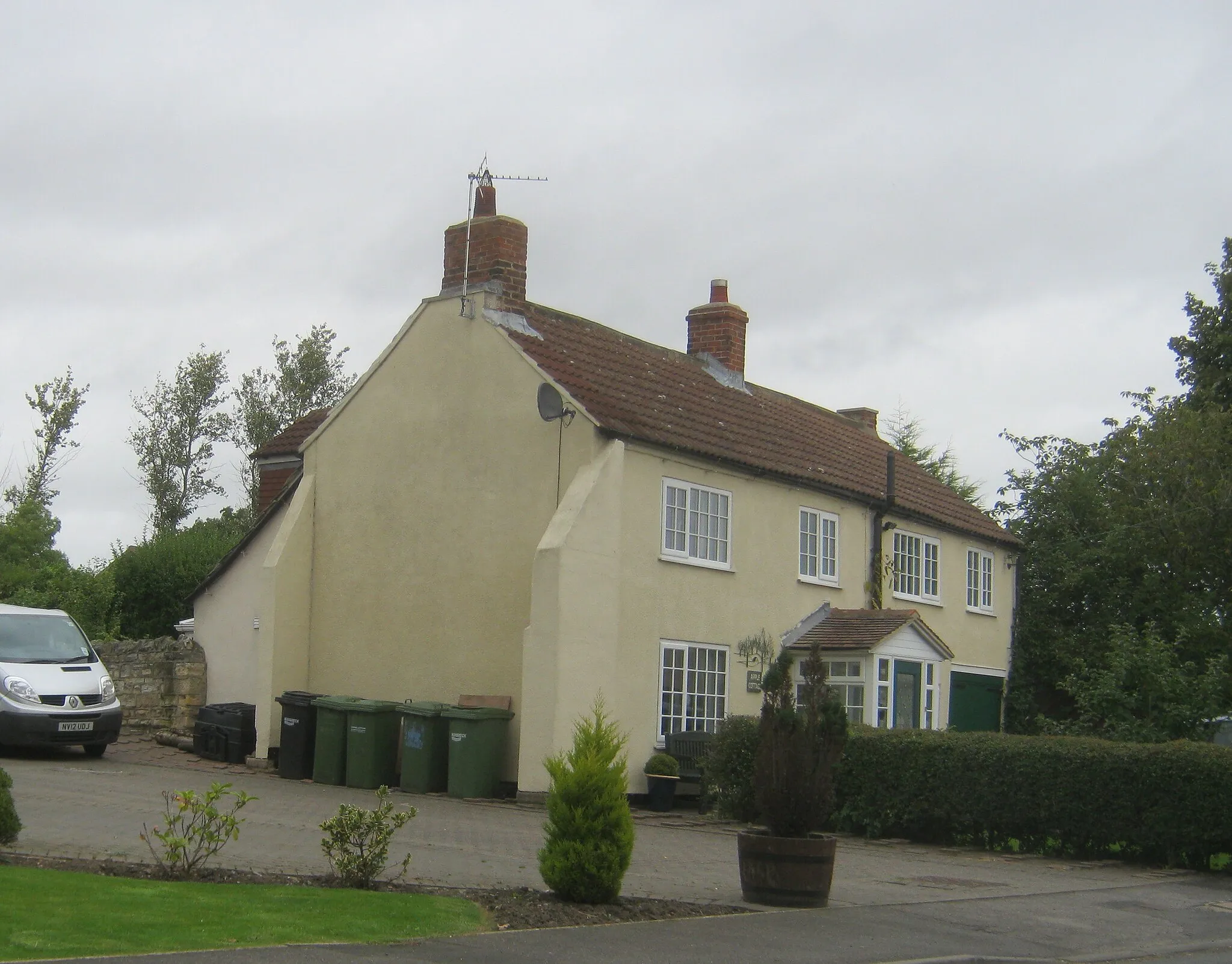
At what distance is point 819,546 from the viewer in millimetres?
24469

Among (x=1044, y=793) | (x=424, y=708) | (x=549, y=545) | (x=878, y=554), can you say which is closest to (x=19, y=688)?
(x=424, y=708)

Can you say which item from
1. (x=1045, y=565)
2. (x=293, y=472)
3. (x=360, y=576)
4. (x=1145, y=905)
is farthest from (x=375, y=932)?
(x=1045, y=565)

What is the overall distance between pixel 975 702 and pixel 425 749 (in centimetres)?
1315

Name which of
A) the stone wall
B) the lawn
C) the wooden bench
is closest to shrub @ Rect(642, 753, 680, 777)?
the wooden bench

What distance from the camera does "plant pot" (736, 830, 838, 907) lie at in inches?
456

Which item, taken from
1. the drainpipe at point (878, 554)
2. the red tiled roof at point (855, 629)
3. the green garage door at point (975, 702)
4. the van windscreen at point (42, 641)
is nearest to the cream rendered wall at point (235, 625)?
the van windscreen at point (42, 641)

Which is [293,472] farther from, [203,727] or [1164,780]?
[1164,780]

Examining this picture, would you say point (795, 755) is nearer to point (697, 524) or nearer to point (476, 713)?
point (476, 713)

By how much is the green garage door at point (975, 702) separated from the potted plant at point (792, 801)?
15.8 m

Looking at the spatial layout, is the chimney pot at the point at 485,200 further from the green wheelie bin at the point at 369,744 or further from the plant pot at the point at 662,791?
the plant pot at the point at 662,791

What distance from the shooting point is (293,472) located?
1112 inches

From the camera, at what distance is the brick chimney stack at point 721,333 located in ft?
89.1

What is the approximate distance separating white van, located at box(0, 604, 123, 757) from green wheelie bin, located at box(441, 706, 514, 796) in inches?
206

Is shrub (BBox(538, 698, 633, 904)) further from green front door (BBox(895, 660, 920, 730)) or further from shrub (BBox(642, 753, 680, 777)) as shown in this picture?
green front door (BBox(895, 660, 920, 730))
